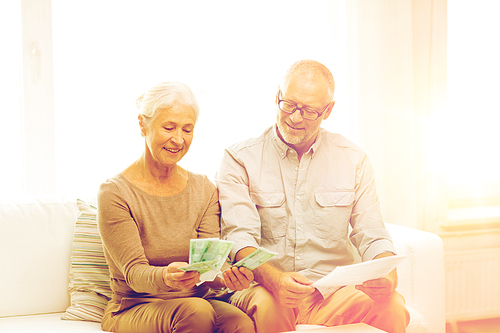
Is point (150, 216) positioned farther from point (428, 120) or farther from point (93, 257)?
point (428, 120)

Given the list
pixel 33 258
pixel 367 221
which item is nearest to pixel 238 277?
pixel 367 221

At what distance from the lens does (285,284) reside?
1468 mm

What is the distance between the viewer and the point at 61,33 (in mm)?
2393

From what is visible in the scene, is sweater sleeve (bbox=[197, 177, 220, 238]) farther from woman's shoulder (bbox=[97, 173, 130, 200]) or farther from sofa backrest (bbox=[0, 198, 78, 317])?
sofa backrest (bbox=[0, 198, 78, 317])

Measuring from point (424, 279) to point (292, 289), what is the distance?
0.67m

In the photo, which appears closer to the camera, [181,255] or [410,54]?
[181,255]

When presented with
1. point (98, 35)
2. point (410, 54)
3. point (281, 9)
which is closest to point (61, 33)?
point (98, 35)

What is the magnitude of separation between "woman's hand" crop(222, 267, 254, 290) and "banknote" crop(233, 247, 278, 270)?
2.3 inches

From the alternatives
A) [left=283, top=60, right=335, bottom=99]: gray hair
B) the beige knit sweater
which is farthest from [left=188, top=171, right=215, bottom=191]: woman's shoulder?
[left=283, top=60, right=335, bottom=99]: gray hair

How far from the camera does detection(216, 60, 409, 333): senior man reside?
1629 millimetres

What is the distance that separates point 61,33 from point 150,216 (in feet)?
4.48

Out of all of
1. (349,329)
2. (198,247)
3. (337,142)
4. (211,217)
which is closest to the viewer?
(198,247)

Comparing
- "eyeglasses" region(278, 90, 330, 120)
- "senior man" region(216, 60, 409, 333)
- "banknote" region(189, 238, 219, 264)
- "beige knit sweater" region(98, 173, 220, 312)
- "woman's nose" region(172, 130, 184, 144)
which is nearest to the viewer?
"banknote" region(189, 238, 219, 264)

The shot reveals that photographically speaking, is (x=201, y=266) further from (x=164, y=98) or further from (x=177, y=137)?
(x=164, y=98)
